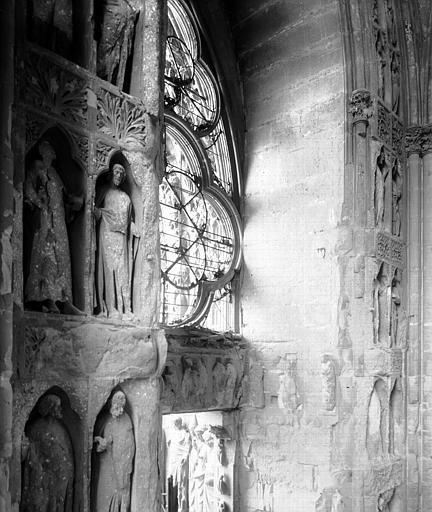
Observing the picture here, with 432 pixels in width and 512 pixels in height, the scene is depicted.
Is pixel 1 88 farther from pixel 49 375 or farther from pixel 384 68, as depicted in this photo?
pixel 384 68

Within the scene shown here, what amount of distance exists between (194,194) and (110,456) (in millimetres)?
4547

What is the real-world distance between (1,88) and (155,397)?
2.38 m

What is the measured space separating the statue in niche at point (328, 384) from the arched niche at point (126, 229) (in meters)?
3.90

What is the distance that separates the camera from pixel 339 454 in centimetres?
831

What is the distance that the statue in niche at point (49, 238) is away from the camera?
178 inches

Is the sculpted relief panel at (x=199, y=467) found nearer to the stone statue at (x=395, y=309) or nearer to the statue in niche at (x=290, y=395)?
the statue in niche at (x=290, y=395)

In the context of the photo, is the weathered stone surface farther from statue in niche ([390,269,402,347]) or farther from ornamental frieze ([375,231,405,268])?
statue in niche ([390,269,402,347])

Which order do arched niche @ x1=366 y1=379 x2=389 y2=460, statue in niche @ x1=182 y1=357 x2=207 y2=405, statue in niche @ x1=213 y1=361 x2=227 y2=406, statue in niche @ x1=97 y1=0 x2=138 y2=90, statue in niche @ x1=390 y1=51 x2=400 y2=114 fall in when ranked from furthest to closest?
1. statue in niche @ x1=390 y1=51 x2=400 y2=114
2. arched niche @ x1=366 y1=379 x2=389 y2=460
3. statue in niche @ x1=213 y1=361 x2=227 y2=406
4. statue in niche @ x1=182 y1=357 x2=207 y2=405
5. statue in niche @ x1=97 y1=0 x2=138 y2=90

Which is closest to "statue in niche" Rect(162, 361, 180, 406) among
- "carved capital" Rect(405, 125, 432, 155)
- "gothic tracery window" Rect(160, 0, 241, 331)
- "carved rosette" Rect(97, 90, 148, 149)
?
"gothic tracery window" Rect(160, 0, 241, 331)

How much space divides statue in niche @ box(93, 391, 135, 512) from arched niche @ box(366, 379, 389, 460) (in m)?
4.32

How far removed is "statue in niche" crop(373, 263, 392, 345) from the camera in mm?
8750

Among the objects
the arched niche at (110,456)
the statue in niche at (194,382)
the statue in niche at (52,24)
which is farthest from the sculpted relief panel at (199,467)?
the statue in niche at (52,24)

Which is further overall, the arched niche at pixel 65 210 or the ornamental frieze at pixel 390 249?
the ornamental frieze at pixel 390 249

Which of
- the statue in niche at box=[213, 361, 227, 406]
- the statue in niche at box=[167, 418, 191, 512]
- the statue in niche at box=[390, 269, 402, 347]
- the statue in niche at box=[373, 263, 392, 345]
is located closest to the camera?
the statue in niche at box=[213, 361, 227, 406]
